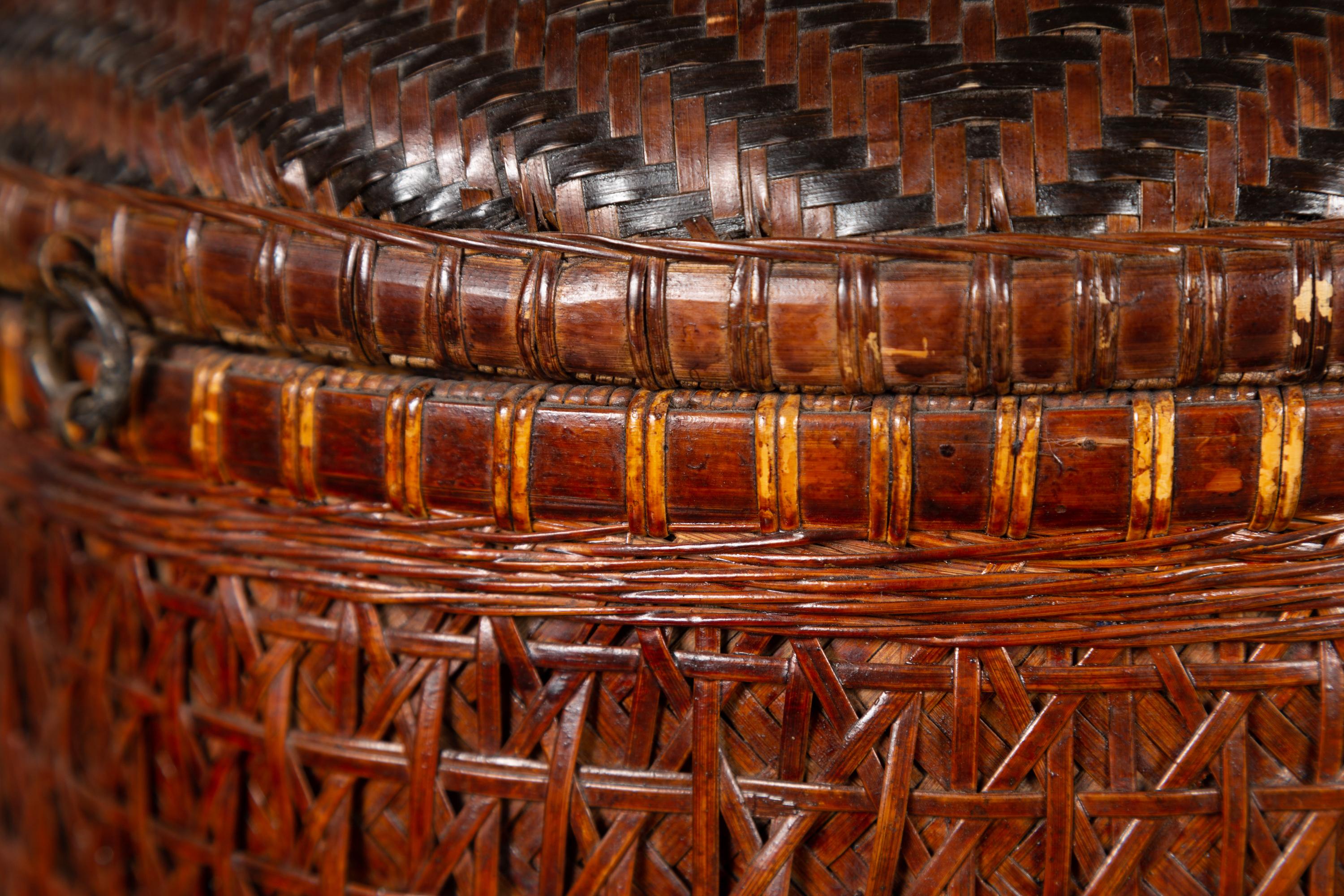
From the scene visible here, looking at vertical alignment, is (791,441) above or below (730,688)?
above

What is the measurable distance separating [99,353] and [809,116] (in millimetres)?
553

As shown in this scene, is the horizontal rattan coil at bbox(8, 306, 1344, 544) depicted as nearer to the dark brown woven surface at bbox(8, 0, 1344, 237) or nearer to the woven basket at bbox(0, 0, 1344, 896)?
the woven basket at bbox(0, 0, 1344, 896)

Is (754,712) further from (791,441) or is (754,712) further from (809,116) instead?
(809,116)

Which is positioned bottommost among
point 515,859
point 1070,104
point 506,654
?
point 515,859

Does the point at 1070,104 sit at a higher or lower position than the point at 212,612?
higher

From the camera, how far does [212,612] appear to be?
0.70m

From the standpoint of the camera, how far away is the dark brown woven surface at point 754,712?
559 millimetres

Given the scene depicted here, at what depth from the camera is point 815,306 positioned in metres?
0.56

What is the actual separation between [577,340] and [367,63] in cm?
23

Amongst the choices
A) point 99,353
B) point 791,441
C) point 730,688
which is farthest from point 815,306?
→ point 99,353

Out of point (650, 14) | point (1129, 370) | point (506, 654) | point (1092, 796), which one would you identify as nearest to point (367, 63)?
point (650, 14)

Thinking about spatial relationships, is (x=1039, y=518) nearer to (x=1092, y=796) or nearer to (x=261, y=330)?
(x=1092, y=796)

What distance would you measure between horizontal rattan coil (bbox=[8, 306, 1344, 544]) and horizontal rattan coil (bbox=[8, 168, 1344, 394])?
0.05 ft

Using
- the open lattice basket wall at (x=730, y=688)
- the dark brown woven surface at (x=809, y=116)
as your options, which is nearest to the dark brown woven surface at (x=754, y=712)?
the open lattice basket wall at (x=730, y=688)
